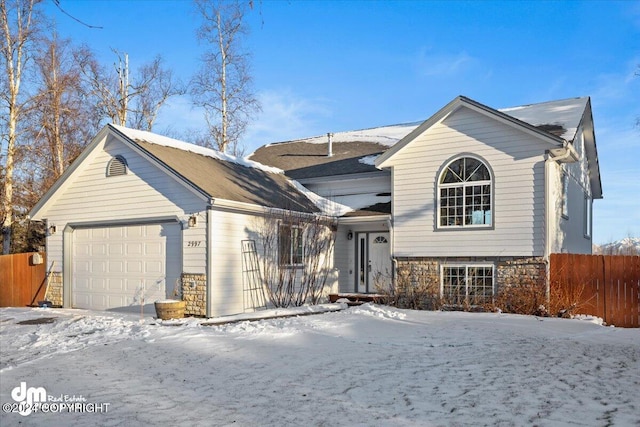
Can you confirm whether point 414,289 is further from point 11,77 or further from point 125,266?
point 11,77

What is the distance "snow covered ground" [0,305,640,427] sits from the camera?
17.6ft

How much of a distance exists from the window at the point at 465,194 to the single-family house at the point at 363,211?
A: 3 cm

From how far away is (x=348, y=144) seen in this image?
21391mm

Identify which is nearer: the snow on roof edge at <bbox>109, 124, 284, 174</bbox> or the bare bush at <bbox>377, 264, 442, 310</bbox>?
the bare bush at <bbox>377, 264, 442, 310</bbox>

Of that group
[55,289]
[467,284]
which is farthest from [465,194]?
[55,289]

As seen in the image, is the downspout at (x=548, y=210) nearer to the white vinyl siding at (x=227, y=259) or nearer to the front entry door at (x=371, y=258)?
the front entry door at (x=371, y=258)

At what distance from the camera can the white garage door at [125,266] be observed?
13.8 meters

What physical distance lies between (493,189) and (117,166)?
404 inches

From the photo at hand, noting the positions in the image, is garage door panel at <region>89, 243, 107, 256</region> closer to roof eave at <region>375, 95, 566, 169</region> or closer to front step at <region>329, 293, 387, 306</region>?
front step at <region>329, 293, 387, 306</region>

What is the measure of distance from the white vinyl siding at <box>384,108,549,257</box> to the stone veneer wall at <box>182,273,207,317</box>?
5611mm

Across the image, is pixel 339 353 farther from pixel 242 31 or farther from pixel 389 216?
pixel 242 31

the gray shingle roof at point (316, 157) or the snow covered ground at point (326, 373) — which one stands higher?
the gray shingle roof at point (316, 157)

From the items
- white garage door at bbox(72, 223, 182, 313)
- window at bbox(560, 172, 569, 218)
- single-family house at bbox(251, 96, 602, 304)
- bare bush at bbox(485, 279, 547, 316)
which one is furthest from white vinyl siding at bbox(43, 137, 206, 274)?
window at bbox(560, 172, 569, 218)

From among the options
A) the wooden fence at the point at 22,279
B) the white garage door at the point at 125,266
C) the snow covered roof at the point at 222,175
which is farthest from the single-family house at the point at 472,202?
the wooden fence at the point at 22,279
